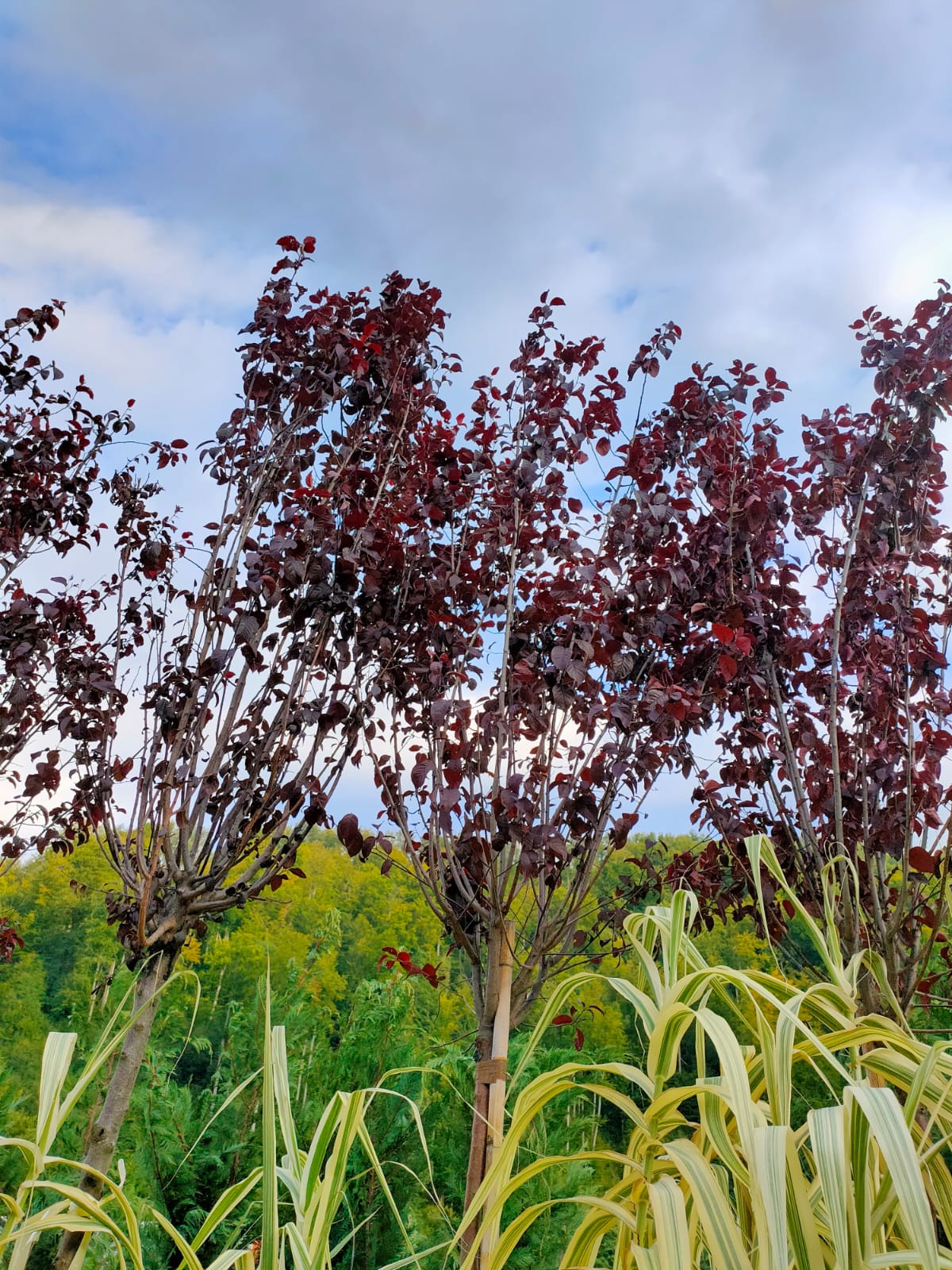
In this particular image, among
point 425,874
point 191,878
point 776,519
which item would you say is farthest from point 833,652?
point 191,878

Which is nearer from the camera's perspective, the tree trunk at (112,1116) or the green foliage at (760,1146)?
the green foliage at (760,1146)

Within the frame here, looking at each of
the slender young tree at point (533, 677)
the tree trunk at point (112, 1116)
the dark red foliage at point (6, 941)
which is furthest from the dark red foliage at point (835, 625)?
the dark red foliage at point (6, 941)

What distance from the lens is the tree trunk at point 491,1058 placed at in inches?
69.0

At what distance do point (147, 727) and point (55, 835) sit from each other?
2.86 feet

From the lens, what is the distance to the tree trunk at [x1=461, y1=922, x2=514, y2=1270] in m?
1.75

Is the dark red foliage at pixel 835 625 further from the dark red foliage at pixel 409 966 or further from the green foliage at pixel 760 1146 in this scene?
the green foliage at pixel 760 1146

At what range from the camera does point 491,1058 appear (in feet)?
6.16

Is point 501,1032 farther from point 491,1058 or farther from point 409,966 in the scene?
point 409,966

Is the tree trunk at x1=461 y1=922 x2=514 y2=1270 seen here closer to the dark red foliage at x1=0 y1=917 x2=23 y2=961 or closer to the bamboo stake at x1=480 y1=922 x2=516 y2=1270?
the bamboo stake at x1=480 y1=922 x2=516 y2=1270

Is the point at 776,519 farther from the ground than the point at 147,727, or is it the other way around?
the point at 776,519

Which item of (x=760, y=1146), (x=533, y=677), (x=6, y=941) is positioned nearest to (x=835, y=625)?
(x=533, y=677)

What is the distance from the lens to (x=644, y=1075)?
30.0 inches

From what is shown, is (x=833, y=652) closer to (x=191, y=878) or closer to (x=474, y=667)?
(x=474, y=667)

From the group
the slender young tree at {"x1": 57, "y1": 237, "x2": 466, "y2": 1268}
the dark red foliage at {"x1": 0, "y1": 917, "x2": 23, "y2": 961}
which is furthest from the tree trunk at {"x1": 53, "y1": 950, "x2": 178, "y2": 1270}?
the dark red foliage at {"x1": 0, "y1": 917, "x2": 23, "y2": 961}
